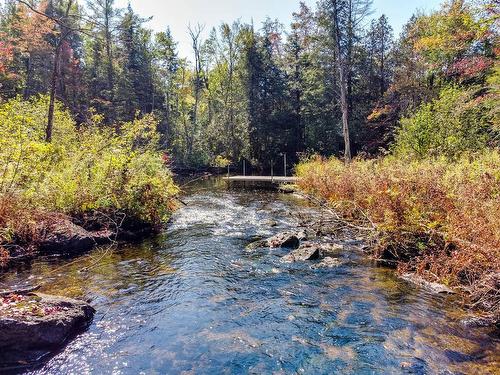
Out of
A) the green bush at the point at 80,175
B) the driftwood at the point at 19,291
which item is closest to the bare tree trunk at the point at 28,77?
the green bush at the point at 80,175

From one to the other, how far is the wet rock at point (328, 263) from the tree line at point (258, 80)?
849 inches

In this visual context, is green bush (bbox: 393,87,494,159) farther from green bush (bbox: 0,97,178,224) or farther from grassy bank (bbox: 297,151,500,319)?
green bush (bbox: 0,97,178,224)

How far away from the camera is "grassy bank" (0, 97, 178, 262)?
8211 mm

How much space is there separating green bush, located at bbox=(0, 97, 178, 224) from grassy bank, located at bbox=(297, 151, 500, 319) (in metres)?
7.14

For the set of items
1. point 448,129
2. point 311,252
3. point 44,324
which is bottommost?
point 311,252

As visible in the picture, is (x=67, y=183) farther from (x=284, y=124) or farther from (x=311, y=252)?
(x=284, y=124)

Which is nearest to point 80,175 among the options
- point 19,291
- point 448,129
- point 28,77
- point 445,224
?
point 19,291

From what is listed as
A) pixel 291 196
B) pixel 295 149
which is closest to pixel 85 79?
pixel 295 149

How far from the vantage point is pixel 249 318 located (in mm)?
→ 5953

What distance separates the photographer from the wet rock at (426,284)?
21.6ft

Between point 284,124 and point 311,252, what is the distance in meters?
30.8

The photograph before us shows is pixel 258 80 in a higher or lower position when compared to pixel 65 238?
higher

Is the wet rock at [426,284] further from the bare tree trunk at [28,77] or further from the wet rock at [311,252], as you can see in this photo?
the bare tree trunk at [28,77]

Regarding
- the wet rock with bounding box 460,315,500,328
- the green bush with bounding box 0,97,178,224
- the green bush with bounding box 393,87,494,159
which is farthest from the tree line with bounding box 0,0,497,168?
the wet rock with bounding box 460,315,500,328
